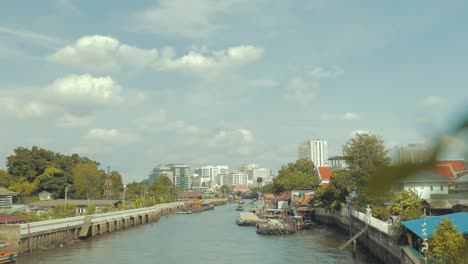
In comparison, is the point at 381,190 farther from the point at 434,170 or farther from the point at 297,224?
the point at 297,224

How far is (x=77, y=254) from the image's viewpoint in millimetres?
44500

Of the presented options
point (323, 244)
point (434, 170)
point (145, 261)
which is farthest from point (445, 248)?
point (323, 244)

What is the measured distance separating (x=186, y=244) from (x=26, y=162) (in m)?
63.9

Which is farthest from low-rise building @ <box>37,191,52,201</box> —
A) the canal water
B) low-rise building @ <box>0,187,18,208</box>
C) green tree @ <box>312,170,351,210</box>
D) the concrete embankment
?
green tree @ <box>312,170,351,210</box>

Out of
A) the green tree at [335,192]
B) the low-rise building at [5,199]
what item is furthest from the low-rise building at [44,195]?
the green tree at [335,192]

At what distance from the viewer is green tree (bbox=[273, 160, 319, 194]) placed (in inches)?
4350

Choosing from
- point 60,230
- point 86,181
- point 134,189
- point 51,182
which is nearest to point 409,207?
point 60,230

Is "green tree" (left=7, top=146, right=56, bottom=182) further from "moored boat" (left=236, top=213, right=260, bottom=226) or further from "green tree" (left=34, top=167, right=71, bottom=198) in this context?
"moored boat" (left=236, top=213, right=260, bottom=226)

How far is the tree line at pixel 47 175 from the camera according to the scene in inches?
3944

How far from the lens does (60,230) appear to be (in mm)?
53406

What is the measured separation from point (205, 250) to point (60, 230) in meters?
17.5

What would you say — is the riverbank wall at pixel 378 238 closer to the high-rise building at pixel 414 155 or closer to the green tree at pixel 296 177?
the high-rise building at pixel 414 155

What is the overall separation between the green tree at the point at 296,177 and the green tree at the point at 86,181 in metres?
42.6

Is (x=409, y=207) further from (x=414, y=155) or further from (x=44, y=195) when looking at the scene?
(x=44, y=195)
